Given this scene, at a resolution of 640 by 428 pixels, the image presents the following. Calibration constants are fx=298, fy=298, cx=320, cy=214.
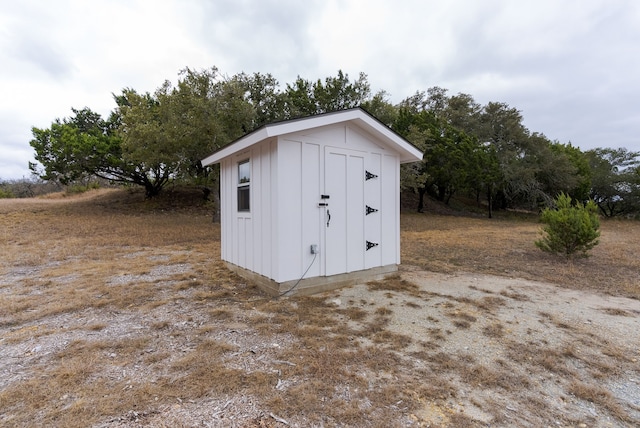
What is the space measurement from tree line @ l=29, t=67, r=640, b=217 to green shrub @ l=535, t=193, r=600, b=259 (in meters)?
8.24

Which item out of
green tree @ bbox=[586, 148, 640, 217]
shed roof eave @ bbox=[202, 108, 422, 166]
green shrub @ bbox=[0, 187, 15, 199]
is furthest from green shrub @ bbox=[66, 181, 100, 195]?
green tree @ bbox=[586, 148, 640, 217]

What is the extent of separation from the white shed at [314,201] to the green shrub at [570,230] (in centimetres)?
380

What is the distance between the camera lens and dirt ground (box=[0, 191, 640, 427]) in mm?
1809

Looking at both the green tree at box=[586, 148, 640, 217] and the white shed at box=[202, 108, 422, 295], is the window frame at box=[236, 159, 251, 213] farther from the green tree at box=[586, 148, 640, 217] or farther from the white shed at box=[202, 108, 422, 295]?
the green tree at box=[586, 148, 640, 217]

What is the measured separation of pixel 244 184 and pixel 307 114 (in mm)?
10797

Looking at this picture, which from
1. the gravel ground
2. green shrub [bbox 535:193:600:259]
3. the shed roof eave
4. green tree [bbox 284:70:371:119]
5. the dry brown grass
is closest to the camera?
the gravel ground

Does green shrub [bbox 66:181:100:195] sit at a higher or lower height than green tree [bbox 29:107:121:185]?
lower

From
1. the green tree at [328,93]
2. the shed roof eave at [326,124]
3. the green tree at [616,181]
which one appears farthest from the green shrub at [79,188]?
the green tree at [616,181]

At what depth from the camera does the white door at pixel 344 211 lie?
427 cm

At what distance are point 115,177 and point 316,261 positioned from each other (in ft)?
54.2

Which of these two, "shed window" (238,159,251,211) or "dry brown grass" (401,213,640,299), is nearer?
"shed window" (238,159,251,211)

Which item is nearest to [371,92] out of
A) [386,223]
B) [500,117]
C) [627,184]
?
[500,117]

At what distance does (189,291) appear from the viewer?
13.9 feet

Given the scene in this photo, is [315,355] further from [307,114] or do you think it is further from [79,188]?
[79,188]
